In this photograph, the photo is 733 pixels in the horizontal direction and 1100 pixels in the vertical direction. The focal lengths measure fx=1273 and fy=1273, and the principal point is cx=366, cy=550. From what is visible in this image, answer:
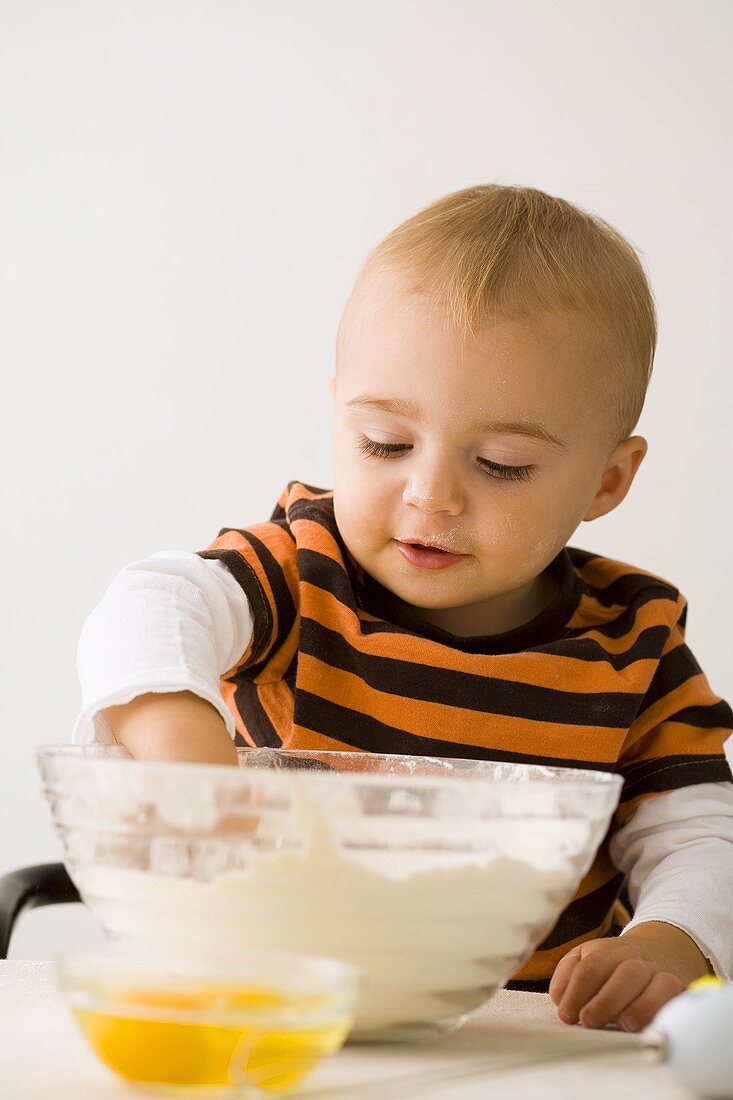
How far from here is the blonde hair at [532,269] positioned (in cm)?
81

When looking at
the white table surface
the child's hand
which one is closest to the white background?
the child's hand

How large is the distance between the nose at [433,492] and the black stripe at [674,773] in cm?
23

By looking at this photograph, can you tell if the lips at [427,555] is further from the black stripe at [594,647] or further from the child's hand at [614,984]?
the child's hand at [614,984]

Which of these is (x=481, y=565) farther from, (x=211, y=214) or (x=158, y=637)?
(x=211, y=214)

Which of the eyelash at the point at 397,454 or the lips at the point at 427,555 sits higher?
the eyelash at the point at 397,454

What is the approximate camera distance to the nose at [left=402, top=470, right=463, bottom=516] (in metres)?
0.78

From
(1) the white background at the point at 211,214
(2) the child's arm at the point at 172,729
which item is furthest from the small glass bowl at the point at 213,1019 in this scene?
(1) the white background at the point at 211,214

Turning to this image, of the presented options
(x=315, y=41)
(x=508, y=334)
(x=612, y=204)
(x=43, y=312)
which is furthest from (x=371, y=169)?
(x=508, y=334)

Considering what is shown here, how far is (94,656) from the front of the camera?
1.97 ft

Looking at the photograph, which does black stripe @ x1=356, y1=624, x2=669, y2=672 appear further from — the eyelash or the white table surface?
the white table surface

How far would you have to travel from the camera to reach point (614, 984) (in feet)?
1.85

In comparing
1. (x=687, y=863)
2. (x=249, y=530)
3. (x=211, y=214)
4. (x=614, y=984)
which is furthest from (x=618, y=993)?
(x=211, y=214)

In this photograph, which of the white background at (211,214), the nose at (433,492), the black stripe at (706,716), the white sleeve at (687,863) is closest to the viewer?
the white sleeve at (687,863)

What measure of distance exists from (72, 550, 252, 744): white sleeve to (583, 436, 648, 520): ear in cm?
33
